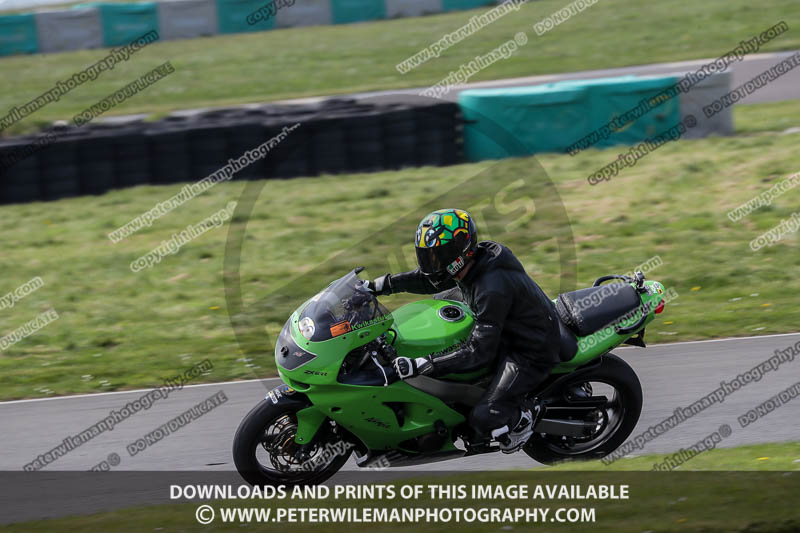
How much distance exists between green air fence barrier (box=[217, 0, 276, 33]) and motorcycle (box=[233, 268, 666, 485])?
23257 millimetres

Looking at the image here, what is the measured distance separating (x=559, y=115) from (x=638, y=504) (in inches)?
417

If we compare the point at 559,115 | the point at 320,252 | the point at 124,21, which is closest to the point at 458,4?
the point at 124,21

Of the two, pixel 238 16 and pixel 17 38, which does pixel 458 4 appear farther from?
pixel 17 38

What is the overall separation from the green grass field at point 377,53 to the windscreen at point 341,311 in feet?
54.1

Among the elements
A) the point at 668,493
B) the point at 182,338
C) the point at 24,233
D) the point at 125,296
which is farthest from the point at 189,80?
the point at 668,493

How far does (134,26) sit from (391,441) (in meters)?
24.0

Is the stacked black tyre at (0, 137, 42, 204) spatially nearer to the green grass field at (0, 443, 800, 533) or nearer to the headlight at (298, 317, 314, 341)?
the green grass field at (0, 443, 800, 533)

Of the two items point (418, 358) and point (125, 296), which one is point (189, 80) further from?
point (418, 358)

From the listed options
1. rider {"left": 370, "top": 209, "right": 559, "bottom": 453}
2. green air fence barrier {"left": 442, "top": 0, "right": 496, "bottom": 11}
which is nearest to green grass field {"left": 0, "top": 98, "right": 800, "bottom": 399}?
rider {"left": 370, "top": 209, "right": 559, "bottom": 453}

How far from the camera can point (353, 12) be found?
2831 centimetres

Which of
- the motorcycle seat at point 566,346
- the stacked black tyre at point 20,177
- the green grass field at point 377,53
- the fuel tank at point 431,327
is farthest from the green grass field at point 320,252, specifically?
the green grass field at point 377,53

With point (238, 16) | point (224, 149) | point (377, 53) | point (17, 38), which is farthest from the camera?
point (238, 16)

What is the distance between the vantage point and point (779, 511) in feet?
17.7

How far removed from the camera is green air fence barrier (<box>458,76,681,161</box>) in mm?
15406
